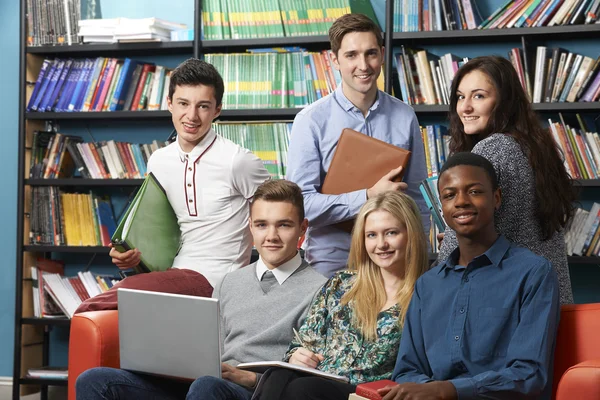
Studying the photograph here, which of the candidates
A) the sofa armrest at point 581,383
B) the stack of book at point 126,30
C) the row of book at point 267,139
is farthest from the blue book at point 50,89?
the sofa armrest at point 581,383

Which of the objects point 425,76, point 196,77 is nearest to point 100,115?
point 196,77

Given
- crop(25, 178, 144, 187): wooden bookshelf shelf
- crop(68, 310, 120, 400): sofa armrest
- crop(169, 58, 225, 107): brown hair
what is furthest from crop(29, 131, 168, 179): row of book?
crop(68, 310, 120, 400): sofa armrest

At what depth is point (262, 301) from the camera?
2430 mm

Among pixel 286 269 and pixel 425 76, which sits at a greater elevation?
pixel 425 76

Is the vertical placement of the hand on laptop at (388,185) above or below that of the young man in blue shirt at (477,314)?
above

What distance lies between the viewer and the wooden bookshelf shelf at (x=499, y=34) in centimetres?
351

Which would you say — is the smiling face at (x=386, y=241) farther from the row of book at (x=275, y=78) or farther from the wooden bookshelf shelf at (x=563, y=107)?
the row of book at (x=275, y=78)

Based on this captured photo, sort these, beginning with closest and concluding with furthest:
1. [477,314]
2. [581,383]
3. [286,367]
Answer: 1. [581,383]
2. [477,314]
3. [286,367]

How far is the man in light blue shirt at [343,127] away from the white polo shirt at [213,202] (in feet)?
0.58

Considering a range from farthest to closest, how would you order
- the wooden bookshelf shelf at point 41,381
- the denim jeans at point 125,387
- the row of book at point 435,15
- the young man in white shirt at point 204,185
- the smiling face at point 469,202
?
1. the wooden bookshelf shelf at point 41,381
2. the row of book at point 435,15
3. the young man in white shirt at point 204,185
4. the denim jeans at point 125,387
5. the smiling face at point 469,202

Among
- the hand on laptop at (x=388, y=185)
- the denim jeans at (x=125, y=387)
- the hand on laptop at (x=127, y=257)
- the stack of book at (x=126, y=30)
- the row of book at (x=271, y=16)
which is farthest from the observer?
the stack of book at (x=126, y=30)

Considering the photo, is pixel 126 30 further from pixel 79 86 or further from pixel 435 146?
pixel 435 146

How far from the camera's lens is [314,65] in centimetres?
386

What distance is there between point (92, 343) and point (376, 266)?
894 mm
